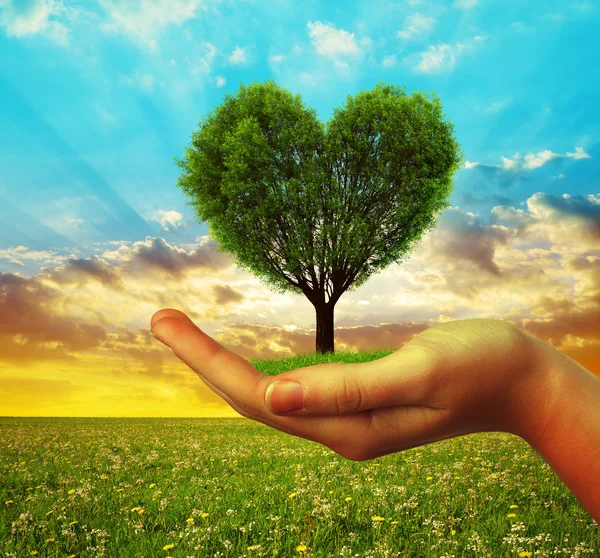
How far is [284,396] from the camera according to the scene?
2143 mm

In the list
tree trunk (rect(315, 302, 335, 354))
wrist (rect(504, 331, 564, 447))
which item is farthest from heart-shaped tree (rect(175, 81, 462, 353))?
wrist (rect(504, 331, 564, 447))

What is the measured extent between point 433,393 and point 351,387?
45cm

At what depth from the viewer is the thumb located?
216 cm

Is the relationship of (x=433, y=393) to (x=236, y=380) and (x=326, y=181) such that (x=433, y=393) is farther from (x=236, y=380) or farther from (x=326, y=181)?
(x=326, y=181)

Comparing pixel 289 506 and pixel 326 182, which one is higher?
pixel 326 182

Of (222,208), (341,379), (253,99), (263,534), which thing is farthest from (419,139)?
(341,379)

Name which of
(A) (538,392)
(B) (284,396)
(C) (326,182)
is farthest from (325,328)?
(B) (284,396)

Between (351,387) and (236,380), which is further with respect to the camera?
(236,380)

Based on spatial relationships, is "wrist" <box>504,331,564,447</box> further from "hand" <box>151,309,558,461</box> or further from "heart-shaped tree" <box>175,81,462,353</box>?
"heart-shaped tree" <box>175,81,462,353</box>

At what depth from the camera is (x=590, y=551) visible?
4.36 m

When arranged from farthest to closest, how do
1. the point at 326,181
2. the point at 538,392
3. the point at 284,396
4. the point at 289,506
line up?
the point at 326,181 → the point at 289,506 → the point at 538,392 → the point at 284,396

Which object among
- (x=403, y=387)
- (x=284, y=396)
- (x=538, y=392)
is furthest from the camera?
(x=538, y=392)

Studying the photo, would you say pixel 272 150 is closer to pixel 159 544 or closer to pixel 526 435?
pixel 159 544

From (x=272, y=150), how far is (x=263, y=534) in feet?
63.3
